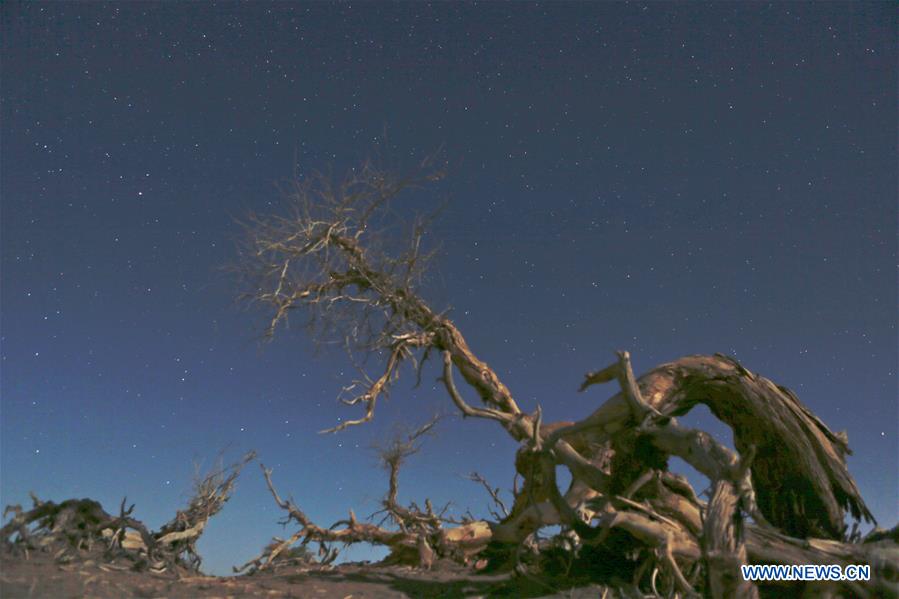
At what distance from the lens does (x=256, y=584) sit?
741 centimetres

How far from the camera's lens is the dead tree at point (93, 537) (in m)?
7.06

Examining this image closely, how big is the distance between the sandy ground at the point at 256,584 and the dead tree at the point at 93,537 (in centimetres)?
33

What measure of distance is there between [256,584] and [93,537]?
222 cm

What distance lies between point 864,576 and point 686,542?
197cm

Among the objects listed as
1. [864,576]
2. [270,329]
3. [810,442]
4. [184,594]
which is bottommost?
[864,576]

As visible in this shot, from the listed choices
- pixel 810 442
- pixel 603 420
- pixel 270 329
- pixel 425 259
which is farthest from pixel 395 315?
pixel 810 442

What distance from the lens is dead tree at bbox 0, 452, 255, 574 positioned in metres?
7.06

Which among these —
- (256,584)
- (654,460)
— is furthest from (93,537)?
(654,460)

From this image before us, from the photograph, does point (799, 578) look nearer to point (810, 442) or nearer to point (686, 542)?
point (686, 542)

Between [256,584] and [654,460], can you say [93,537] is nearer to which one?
[256,584]

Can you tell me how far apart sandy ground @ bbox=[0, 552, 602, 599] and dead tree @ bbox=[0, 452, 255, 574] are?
330mm

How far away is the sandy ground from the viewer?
571 centimetres

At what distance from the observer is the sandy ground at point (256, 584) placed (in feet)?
18.7

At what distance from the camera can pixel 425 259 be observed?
11.7 m
